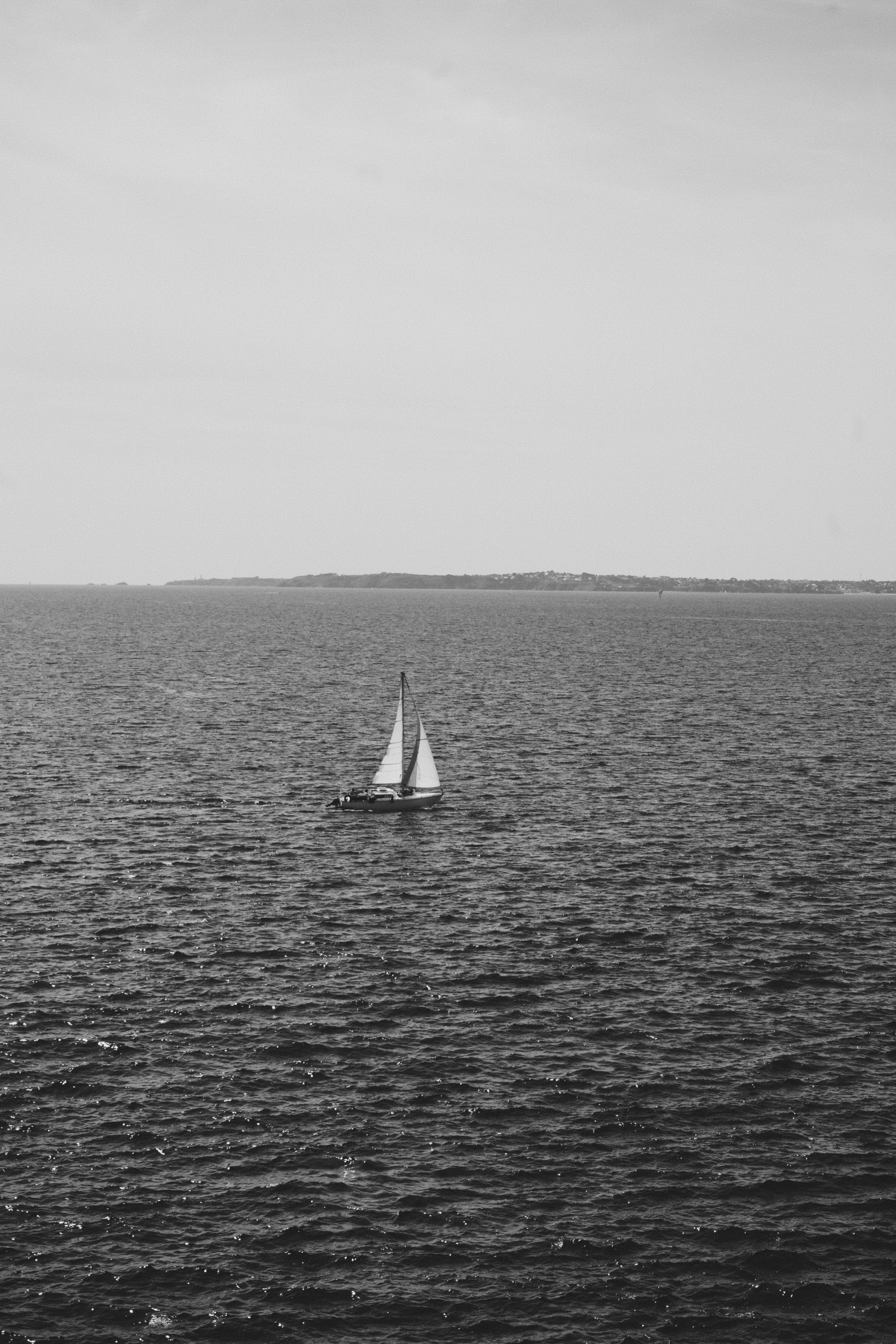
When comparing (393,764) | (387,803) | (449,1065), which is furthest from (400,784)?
(449,1065)

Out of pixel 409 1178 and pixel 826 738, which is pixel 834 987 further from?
pixel 826 738

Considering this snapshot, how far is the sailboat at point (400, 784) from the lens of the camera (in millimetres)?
86812

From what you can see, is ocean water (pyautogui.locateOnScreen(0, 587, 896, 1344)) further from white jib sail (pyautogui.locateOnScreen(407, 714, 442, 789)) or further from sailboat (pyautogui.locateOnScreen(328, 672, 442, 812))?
white jib sail (pyautogui.locateOnScreen(407, 714, 442, 789))

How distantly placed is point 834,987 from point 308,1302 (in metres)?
28.8

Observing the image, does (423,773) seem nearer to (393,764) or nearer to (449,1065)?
(393,764)

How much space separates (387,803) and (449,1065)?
140 feet

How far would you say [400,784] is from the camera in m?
88.9

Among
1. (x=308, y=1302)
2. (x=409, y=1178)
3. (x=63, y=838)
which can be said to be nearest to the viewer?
(x=308, y=1302)

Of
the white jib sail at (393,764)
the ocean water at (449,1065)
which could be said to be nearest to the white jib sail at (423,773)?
the white jib sail at (393,764)

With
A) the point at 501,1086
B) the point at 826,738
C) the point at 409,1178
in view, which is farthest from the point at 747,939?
the point at 826,738

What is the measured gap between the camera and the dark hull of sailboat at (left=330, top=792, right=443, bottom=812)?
86.6 m

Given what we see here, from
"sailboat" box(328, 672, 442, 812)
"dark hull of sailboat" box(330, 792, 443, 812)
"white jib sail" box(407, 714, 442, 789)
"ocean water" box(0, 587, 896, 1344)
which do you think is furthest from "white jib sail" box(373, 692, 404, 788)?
"ocean water" box(0, 587, 896, 1344)

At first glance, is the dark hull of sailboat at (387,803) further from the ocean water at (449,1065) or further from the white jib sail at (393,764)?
the white jib sail at (393,764)

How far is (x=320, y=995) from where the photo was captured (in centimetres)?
5084
